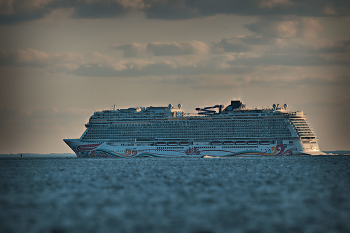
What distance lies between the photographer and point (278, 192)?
45656 mm

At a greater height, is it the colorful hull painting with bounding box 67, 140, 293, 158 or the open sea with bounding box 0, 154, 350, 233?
the colorful hull painting with bounding box 67, 140, 293, 158

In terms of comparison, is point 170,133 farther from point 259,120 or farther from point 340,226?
point 340,226

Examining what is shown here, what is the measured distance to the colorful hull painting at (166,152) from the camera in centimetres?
13388

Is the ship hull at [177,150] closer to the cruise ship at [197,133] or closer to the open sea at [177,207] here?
the cruise ship at [197,133]

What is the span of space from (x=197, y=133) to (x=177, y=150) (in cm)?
789

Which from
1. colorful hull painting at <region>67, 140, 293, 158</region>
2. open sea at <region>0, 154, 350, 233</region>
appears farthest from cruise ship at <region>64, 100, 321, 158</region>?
open sea at <region>0, 154, 350, 233</region>

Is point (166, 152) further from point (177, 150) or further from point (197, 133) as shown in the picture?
point (197, 133)

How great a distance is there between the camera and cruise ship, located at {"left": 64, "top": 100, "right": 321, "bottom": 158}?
13550 cm

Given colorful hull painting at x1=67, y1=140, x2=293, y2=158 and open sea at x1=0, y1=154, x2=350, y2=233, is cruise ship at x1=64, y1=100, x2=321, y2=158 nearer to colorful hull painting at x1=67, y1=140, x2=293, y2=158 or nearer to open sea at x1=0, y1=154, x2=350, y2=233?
colorful hull painting at x1=67, y1=140, x2=293, y2=158

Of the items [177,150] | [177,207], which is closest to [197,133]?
[177,150]

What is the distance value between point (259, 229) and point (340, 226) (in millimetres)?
4990

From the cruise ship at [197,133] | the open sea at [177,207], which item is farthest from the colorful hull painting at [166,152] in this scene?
the open sea at [177,207]

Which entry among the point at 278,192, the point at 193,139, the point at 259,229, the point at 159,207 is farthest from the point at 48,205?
the point at 193,139

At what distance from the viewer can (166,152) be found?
140250mm
